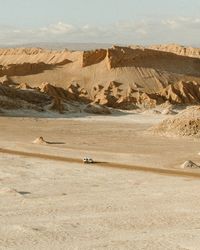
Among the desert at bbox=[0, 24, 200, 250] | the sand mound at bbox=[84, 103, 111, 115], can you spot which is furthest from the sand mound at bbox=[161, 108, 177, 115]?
the sand mound at bbox=[84, 103, 111, 115]

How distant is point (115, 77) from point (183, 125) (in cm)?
2238

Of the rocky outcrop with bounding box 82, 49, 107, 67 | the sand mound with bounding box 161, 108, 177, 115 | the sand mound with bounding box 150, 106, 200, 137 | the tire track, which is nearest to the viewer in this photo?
the tire track

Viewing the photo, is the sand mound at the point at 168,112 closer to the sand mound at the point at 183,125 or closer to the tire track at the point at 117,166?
the sand mound at the point at 183,125

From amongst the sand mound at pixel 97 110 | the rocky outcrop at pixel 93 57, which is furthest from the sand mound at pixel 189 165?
the rocky outcrop at pixel 93 57

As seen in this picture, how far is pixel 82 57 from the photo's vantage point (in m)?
46.5

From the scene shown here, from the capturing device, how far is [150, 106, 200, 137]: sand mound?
71.9 ft

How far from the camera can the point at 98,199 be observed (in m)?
9.80

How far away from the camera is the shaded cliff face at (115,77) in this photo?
39906 millimetres

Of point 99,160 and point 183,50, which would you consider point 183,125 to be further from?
point 183,50

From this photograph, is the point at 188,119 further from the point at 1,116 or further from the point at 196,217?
the point at 196,217

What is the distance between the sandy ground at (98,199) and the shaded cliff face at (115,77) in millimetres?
19259

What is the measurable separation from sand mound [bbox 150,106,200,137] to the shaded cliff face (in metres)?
14.8

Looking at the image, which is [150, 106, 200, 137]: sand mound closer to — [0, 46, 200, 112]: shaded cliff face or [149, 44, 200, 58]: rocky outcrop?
[0, 46, 200, 112]: shaded cliff face

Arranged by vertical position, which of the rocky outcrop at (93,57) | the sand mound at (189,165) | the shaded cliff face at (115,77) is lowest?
the sand mound at (189,165)
